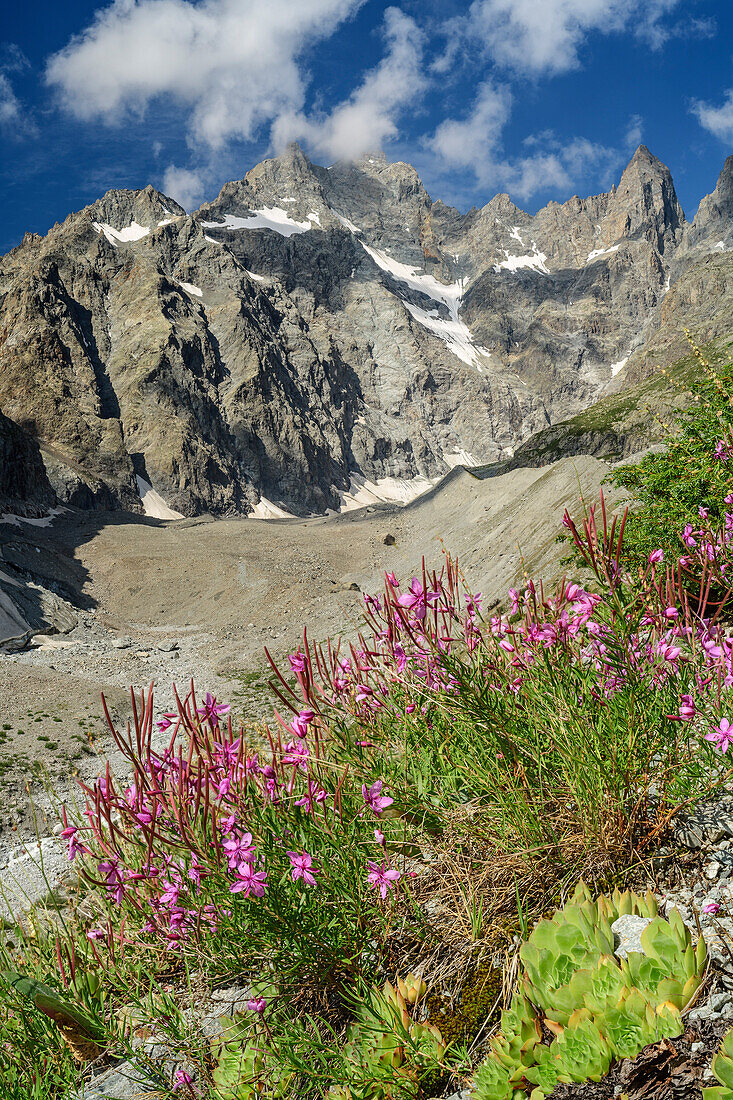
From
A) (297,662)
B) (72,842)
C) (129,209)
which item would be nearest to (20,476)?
(72,842)

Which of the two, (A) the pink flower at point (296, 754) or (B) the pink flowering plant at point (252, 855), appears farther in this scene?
(A) the pink flower at point (296, 754)

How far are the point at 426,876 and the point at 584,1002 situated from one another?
39.7 inches

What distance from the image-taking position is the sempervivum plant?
1.83m

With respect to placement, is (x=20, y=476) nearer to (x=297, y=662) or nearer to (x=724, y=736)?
(x=297, y=662)

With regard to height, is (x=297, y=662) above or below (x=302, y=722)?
above

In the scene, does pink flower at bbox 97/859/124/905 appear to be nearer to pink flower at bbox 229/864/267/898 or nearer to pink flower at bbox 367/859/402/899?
pink flower at bbox 229/864/267/898

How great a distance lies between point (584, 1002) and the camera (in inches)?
77.2

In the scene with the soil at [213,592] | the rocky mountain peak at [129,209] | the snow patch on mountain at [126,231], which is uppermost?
the rocky mountain peak at [129,209]

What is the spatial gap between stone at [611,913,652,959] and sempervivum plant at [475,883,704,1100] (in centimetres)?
7

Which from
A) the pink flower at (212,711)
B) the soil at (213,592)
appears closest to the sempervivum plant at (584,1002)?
the pink flower at (212,711)

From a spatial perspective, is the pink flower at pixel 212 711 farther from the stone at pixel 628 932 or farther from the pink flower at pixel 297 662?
the stone at pixel 628 932

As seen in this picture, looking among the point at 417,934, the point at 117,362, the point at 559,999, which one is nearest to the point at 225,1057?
the point at 417,934

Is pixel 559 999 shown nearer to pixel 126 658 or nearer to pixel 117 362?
pixel 126 658

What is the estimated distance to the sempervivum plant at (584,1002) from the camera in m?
1.83
